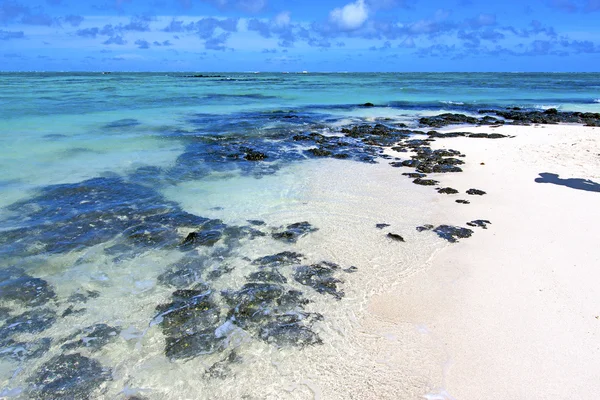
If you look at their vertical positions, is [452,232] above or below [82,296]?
above

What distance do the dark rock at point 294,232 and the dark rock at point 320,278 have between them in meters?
1.01

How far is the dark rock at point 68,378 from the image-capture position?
366cm

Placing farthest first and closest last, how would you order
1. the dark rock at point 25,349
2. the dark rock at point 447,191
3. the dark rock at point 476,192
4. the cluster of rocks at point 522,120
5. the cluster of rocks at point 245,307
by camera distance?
the cluster of rocks at point 522,120 → the dark rock at point 447,191 → the dark rock at point 476,192 → the cluster of rocks at point 245,307 → the dark rock at point 25,349

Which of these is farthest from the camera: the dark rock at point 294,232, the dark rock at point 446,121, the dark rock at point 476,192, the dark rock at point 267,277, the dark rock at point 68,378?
the dark rock at point 446,121

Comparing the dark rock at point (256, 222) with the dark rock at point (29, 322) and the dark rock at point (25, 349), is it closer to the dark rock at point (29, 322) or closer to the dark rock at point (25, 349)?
the dark rock at point (29, 322)

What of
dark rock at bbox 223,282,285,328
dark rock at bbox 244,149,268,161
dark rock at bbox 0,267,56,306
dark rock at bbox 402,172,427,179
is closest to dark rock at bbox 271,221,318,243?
dark rock at bbox 223,282,285,328

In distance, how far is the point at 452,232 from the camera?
695 cm

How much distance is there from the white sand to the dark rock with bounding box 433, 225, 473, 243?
162 mm

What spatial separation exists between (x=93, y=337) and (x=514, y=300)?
5.06 m

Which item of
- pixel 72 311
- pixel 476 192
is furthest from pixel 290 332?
pixel 476 192

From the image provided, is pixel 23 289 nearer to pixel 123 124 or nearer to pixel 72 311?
pixel 72 311

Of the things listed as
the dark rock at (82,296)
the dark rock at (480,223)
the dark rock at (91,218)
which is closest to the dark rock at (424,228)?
the dark rock at (480,223)

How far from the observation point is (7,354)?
412 centimetres

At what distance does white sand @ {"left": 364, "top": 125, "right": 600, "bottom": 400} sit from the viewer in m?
3.81
